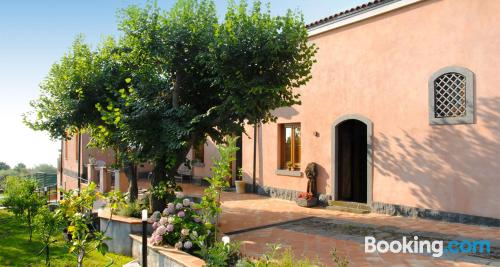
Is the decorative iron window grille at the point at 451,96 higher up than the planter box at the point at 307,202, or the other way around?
the decorative iron window grille at the point at 451,96

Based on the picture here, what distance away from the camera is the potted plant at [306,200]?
12312mm

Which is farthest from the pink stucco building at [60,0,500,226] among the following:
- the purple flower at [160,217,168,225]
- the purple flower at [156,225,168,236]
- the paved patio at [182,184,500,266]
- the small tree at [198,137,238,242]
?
the purple flower at [156,225,168,236]

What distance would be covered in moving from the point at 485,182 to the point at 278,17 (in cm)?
622

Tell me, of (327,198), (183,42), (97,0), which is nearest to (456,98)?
(327,198)

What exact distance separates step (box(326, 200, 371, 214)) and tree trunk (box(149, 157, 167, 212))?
5.60 m

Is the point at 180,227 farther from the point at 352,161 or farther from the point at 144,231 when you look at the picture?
the point at 352,161

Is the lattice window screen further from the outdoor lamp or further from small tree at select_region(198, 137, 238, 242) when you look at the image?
the outdoor lamp

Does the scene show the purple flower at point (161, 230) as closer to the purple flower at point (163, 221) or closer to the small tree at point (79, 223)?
the purple flower at point (163, 221)

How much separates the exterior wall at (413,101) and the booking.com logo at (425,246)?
2.10 metres

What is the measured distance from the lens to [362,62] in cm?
1156

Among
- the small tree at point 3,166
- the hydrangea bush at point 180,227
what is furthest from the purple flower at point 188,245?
the small tree at point 3,166

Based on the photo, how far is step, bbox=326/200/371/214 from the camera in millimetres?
11134

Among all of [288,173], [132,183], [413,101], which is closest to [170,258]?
[132,183]

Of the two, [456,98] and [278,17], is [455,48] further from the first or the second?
[278,17]
